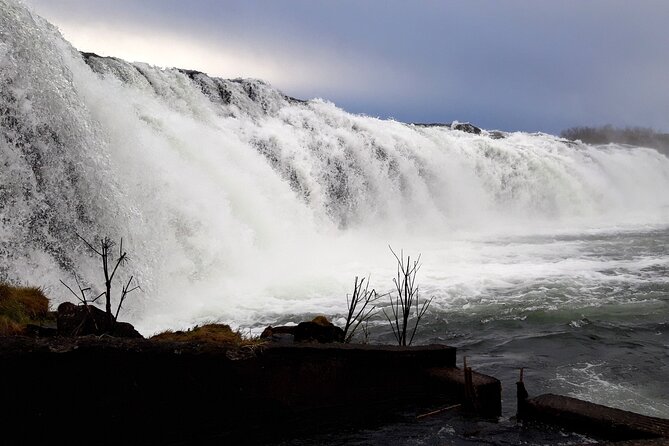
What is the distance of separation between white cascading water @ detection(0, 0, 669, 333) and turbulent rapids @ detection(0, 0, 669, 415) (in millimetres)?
42

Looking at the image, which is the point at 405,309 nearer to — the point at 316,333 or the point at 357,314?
the point at 316,333

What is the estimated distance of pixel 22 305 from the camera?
19.3 feet

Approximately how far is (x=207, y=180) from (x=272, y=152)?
191 inches

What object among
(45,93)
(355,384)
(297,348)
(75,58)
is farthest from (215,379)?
(75,58)

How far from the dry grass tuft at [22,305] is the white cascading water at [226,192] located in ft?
4.16

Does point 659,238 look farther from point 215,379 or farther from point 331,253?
point 215,379

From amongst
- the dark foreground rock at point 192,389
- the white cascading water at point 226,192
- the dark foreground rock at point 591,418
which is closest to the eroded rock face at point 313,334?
the dark foreground rock at point 192,389

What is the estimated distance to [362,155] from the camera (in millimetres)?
20203

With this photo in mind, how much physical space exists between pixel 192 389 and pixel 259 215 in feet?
34.6

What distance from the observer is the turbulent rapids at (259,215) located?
7.88 meters

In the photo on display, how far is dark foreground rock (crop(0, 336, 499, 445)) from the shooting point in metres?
2.91

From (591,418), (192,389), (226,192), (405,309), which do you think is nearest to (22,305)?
(192,389)

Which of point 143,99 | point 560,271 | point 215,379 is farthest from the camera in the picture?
point 143,99

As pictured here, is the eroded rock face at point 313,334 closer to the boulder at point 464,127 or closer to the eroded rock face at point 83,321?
the eroded rock face at point 83,321
